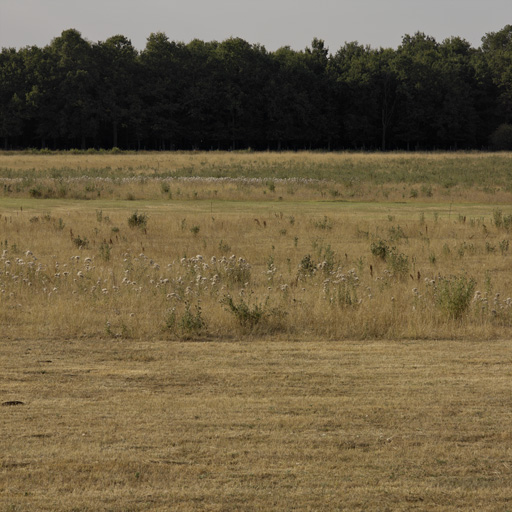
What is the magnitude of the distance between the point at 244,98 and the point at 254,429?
10470 centimetres

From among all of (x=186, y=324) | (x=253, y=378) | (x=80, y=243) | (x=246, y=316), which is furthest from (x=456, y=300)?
(x=80, y=243)

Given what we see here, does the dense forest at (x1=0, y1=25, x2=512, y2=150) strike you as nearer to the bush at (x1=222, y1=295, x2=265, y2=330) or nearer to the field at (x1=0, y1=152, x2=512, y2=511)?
the field at (x1=0, y1=152, x2=512, y2=511)

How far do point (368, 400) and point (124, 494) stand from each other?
9.64 ft

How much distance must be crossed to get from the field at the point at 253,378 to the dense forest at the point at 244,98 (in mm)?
83491

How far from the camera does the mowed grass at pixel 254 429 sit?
5160 millimetres

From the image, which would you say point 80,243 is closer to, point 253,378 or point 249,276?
point 249,276

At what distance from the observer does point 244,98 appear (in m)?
108

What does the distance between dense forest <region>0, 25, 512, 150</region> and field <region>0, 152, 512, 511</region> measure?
274 ft

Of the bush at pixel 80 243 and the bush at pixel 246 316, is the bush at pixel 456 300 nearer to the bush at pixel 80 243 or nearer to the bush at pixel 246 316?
the bush at pixel 246 316

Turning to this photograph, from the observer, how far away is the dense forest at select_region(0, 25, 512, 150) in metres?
99.9

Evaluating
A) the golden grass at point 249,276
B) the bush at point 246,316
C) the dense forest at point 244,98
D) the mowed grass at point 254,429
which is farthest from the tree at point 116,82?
the mowed grass at point 254,429

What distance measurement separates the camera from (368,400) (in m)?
7.31

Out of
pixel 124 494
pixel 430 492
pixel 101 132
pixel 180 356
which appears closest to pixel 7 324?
pixel 180 356

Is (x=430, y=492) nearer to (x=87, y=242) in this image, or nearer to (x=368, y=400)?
(x=368, y=400)
